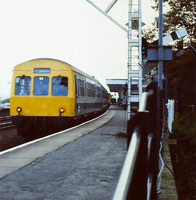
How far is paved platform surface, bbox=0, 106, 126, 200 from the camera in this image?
452 centimetres

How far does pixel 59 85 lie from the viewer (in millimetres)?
14867

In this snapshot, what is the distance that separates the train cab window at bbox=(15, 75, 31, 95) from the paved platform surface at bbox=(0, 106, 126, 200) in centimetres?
591

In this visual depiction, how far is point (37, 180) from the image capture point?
203 inches

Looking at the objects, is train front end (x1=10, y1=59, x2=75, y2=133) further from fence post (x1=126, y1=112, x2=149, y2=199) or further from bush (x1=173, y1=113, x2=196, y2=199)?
fence post (x1=126, y1=112, x2=149, y2=199)

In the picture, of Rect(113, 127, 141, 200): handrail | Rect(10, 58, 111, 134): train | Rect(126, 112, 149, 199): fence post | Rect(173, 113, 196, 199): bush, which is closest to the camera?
Rect(113, 127, 141, 200): handrail

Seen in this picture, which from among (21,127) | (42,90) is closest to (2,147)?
(21,127)

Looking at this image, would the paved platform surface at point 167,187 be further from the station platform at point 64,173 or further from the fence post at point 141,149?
the fence post at point 141,149

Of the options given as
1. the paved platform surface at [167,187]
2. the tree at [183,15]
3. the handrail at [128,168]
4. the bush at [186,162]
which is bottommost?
the bush at [186,162]

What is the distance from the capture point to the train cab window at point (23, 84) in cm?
1480

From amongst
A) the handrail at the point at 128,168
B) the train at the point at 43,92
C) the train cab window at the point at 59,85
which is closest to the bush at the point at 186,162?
the train at the point at 43,92

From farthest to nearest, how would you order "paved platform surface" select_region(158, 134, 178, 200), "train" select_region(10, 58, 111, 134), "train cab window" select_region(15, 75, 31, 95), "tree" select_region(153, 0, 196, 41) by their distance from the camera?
"tree" select_region(153, 0, 196, 41)
"train cab window" select_region(15, 75, 31, 95)
"train" select_region(10, 58, 111, 134)
"paved platform surface" select_region(158, 134, 178, 200)

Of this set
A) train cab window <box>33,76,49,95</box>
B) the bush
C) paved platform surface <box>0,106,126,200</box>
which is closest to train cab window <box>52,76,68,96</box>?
train cab window <box>33,76,49,95</box>

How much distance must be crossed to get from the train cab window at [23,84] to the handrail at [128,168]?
13.7 m

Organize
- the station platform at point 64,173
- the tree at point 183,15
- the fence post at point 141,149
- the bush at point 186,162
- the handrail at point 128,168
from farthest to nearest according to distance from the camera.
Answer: the tree at point 183,15, the bush at point 186,162, the station platform at point 64,173, the fence post at point 141,149, the handrail at point 128,168
